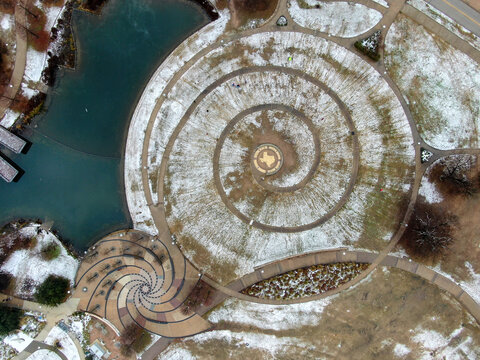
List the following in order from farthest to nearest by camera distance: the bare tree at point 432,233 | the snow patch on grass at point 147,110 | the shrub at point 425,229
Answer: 1. the snow patch on grass at point 147,110
2. the shrub at point 425,229
3. the bare tree at point 432,233

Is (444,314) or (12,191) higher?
(444,314)

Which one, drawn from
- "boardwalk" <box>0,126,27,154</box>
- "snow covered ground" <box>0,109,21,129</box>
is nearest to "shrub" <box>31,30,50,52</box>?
"snow covered ground" <box>0,109,21,129</box>

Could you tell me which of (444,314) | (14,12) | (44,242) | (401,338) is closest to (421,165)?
(444,314)

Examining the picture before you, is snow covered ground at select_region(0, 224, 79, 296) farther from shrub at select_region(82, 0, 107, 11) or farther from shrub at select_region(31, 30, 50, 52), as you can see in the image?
shrub at select_region(82, 0, 107, 11)

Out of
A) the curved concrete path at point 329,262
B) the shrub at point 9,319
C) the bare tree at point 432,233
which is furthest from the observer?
the curved concrete path at point 329,262

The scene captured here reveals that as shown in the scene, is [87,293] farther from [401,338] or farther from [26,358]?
[401,338]

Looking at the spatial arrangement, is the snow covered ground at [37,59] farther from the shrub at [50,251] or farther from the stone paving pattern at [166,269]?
the shrub at [50,251]

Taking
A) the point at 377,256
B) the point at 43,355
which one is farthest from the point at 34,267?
the point at 377,256

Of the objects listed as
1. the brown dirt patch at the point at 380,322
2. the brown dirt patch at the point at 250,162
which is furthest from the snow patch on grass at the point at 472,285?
the brown dirt patch at the point at 250,162
